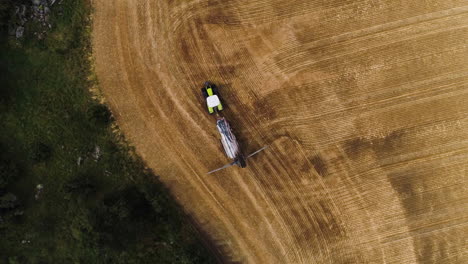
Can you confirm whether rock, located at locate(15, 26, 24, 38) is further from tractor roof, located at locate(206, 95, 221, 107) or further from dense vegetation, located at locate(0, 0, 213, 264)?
tractor roof, located at locate(206, 95, 221, 107)

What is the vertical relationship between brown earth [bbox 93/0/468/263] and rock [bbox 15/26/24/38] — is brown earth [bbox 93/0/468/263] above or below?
below

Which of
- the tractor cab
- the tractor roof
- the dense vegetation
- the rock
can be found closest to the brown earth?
the tractor cab

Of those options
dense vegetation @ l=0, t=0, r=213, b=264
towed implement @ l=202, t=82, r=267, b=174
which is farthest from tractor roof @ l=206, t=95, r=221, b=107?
dense vegetation @ l=0, t=0, r=213, b=264

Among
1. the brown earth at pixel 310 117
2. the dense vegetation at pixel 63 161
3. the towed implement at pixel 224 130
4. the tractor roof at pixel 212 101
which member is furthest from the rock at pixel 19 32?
the tractor roof at pixel 212 101

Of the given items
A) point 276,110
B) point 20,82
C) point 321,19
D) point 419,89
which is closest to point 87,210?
point 20,82

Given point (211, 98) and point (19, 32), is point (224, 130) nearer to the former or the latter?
point (211, 98)

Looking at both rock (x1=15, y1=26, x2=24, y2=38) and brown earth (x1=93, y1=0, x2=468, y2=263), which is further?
brown earth (x1=93, y1=0, x2=468, y2=263)

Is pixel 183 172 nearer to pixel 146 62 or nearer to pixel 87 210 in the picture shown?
pixel 87 210
